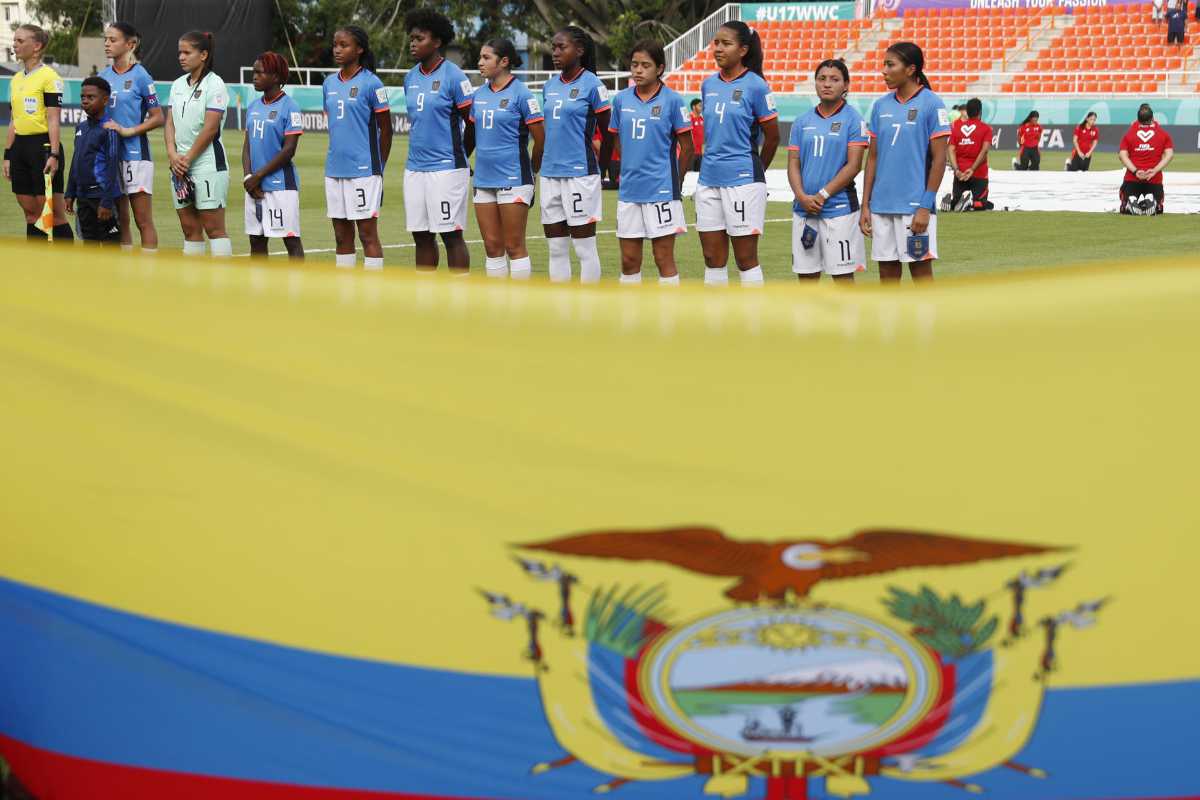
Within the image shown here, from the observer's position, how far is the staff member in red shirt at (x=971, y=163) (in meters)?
19.0

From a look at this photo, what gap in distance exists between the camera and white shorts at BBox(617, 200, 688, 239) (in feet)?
33.2

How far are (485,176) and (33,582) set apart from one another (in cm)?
781

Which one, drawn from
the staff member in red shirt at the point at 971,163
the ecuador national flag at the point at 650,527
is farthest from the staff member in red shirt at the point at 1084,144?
the ecuador national flag at the point at 650,527

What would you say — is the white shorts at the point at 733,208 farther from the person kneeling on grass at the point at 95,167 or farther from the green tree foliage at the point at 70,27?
the green tree foliage at the point at 70,27

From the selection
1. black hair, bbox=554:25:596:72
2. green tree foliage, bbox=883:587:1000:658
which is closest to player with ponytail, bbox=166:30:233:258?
black hair, bbox=554:25:596:72

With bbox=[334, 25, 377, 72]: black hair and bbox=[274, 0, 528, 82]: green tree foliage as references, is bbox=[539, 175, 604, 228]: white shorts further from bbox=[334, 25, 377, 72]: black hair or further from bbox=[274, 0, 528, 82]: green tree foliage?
bbox=[274, 0, 528, 82]: green tree foliage

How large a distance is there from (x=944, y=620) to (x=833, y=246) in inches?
260

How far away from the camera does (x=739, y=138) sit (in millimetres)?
9633

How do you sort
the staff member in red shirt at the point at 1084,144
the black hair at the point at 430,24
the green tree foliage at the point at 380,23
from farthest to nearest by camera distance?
1. the green tree foliage at the point at 380,23
2. the staff member in red shirt at the point at 1084,144
3. the black hair at the point at 430,24

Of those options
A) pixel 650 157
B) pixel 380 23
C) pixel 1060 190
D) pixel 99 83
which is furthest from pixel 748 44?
pixel 380 23

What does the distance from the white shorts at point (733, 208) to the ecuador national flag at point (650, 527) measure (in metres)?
7.14

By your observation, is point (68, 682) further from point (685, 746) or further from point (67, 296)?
point (685, 746)

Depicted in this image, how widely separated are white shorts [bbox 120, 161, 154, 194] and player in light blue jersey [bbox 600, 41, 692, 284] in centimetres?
390

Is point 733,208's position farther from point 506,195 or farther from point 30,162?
point 30,162
